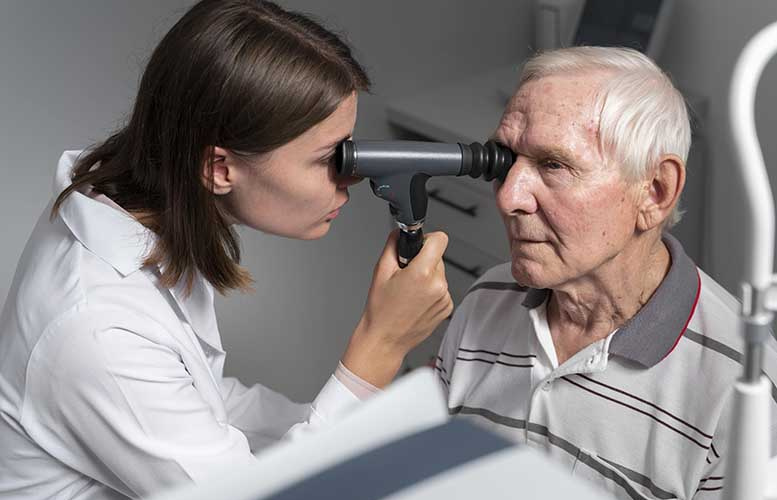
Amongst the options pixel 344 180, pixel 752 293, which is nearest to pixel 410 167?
pixel 344 180

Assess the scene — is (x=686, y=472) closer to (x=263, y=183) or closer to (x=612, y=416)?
(x=612, y=416)

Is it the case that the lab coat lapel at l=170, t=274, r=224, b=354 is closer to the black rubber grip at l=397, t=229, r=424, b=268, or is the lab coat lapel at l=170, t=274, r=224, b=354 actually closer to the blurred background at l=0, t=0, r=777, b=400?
the black rubber grip at l=397, t=229, r=424, b=268

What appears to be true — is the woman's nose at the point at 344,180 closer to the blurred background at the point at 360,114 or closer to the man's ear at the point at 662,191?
the man's ear at the point at 662,191

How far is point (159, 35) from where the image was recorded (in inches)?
103

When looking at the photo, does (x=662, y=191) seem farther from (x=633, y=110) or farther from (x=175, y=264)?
(x=175, y=264)

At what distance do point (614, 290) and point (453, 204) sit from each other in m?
1.31

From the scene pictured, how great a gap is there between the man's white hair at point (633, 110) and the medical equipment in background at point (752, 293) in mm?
746

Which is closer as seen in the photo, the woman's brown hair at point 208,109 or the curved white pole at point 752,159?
the curved white pole at point 752,159

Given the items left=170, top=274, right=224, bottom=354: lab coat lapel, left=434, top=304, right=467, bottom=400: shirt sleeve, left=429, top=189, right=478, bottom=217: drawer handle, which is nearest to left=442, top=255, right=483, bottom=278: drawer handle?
left=429, top=189, right=478, bottom=217: drawer handle

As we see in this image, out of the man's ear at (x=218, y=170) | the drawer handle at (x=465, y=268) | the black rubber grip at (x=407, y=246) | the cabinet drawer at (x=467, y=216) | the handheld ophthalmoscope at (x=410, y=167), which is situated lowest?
the drawer handle at (x=465, y=268)

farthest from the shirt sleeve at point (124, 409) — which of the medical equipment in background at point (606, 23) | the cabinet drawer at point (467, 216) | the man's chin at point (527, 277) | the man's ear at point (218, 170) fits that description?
the medical equipment in background at point (606, 23)

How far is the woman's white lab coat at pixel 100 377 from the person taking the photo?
4.67 feet

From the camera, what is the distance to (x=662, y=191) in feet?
4.78

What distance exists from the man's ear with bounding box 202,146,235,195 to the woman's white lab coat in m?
0.13
